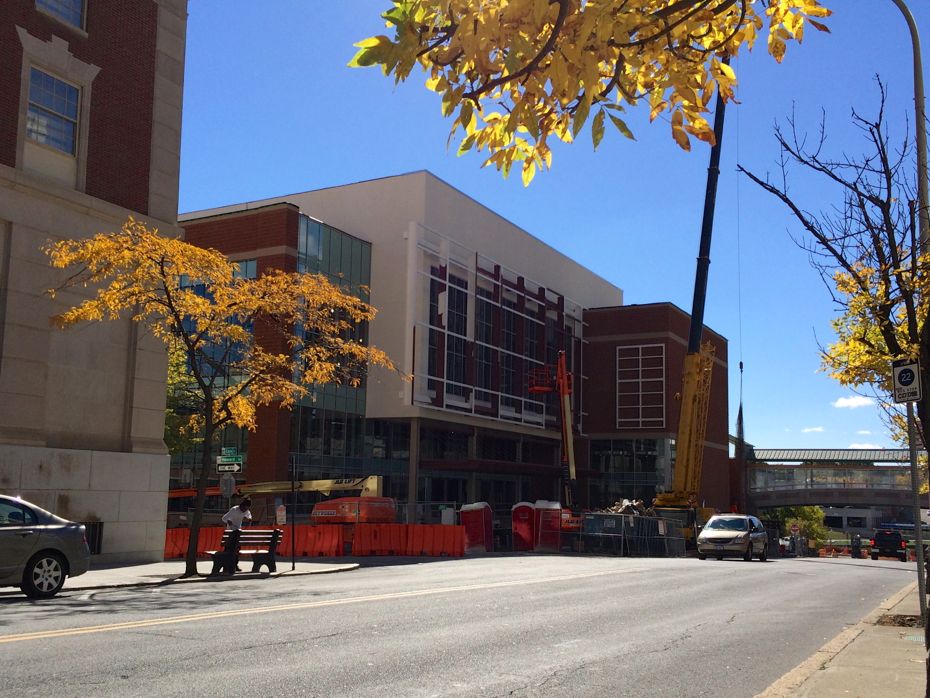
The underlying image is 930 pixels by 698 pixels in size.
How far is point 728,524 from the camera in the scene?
104 feet

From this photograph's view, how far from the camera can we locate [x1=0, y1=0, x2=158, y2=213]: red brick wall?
864 inches

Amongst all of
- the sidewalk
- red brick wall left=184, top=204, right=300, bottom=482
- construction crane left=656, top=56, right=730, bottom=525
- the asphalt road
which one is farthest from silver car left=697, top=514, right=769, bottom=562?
red brick wall left=184, top=204, right=300, bottom=482

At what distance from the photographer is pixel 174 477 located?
1817 inches

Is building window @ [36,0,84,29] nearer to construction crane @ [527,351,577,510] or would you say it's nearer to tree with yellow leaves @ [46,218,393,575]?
tree with yellow leaves @ [46,218,393,575]

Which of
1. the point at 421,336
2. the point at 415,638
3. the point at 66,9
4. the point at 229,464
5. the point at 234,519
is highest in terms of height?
the point at 66,9

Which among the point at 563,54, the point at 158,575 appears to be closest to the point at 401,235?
the point at 158,575

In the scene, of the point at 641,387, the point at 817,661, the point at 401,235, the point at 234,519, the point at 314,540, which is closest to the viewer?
the point at 817,661

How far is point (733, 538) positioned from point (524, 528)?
8686 mm

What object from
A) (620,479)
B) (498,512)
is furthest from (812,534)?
(498,512)

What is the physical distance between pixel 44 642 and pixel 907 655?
820 centimetres

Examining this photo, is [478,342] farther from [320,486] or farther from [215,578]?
[215,578]

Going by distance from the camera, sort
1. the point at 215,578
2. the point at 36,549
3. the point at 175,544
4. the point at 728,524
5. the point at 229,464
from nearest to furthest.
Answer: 1. the point at 36,549
2. the point at 215,578
3. the point at 229,464
4. the point at 175,544
5. the point at 728,524

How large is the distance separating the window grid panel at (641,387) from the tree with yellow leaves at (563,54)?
5859 centimetres

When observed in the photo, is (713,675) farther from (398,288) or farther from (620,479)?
(620,479)
